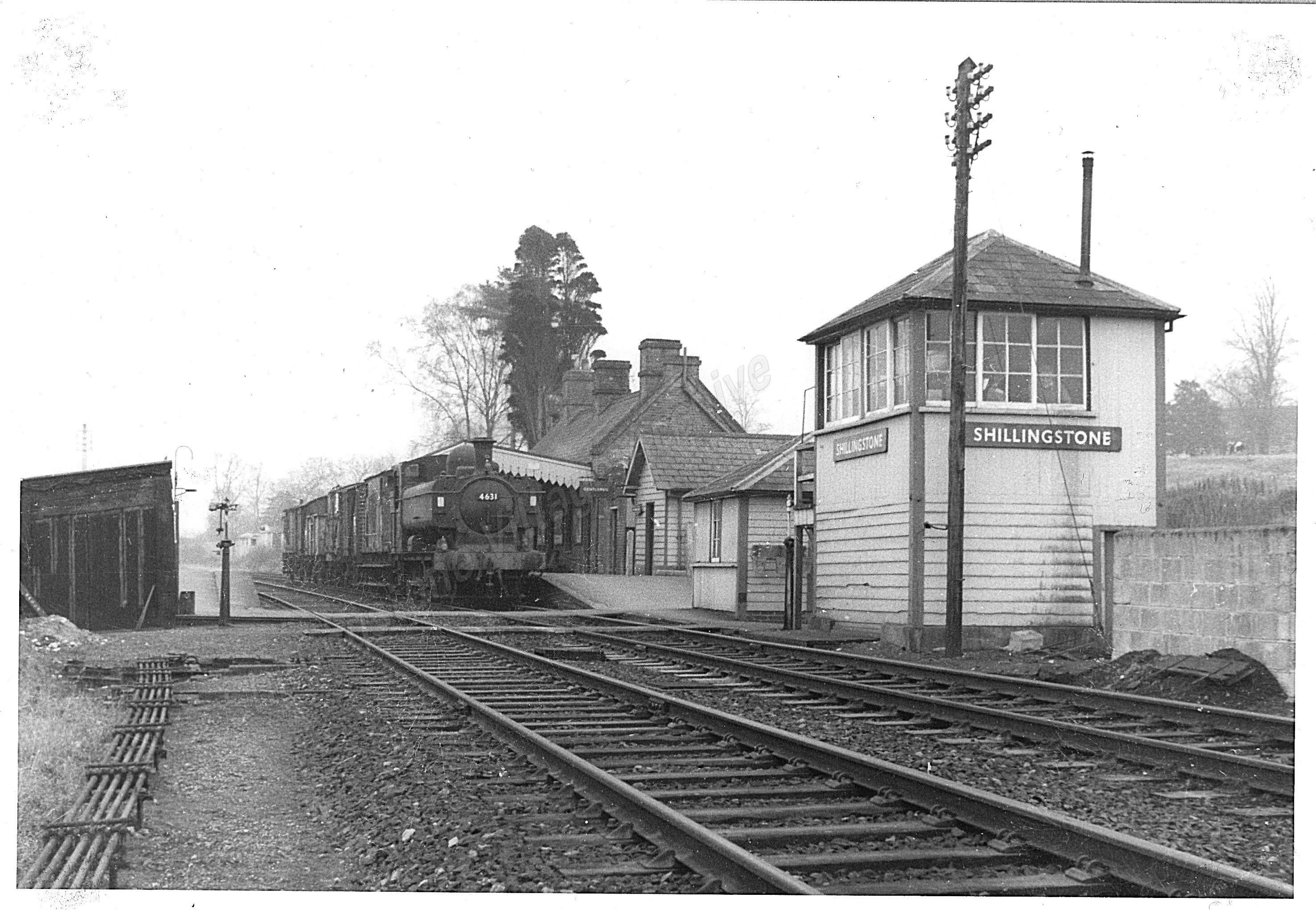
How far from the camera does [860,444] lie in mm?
17844

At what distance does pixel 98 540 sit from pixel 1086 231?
13.9 meters

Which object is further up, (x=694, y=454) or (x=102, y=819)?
(x=694, y=454)

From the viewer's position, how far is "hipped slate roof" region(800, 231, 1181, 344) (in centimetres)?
1644

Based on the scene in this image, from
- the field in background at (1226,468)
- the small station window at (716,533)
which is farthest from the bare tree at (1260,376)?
the small station window at (716,533)

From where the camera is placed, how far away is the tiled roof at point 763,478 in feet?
76.9

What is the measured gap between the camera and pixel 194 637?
52.4 feet

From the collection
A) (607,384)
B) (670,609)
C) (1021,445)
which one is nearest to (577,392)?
(607,384)

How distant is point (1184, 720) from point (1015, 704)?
1.59 m

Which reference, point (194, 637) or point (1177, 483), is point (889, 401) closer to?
point (1177, 483)

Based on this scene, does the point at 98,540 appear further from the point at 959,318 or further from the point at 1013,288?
the point at 1013,288

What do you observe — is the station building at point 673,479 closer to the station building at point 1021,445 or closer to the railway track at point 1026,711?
the station building at point 1021,445

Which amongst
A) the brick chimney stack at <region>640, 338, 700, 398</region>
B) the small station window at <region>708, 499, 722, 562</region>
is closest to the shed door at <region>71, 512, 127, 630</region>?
the small station window at <region>708, 499, 722, 562</region>

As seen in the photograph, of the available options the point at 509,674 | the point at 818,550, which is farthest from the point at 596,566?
the point at 509,674

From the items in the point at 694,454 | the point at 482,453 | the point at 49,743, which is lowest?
the point at 49,743
